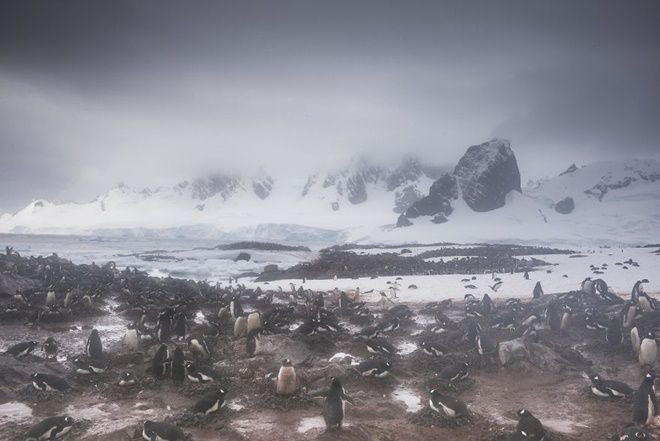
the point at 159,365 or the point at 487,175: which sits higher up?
the point at 487,175

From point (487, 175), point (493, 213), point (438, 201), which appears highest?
point (487, 175)

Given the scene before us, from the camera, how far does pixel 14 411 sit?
23.5 feet

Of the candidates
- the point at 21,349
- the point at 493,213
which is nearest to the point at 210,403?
the point at 21,349

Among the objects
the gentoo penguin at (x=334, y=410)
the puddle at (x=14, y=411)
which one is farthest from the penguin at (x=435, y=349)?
the puddle at (x=14, y=411)

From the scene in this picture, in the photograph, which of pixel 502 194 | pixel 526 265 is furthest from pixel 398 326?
pixel 502 194

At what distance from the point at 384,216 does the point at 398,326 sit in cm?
13106

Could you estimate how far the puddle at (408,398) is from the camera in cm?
778

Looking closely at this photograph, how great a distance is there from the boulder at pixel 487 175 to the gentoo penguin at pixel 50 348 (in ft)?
259

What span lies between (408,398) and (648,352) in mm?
5200

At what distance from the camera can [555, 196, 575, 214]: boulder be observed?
271 ft

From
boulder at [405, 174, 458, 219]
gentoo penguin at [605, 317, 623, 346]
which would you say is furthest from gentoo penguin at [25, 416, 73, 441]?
boulder at [405, 174, 458, 219]

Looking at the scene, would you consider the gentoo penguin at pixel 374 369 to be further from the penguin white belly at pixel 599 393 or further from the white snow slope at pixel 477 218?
the white snow slope at pixel 477 218

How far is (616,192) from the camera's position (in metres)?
87.1

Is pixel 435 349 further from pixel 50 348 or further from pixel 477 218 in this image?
pixel 477 218
